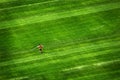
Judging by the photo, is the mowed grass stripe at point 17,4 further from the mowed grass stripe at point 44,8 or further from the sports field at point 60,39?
the mowed grass stripe at point 44,8

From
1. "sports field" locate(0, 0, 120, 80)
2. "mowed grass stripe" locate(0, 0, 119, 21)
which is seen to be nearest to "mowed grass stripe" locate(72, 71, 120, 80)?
"sports field" locate(0, 0, 120, 80)

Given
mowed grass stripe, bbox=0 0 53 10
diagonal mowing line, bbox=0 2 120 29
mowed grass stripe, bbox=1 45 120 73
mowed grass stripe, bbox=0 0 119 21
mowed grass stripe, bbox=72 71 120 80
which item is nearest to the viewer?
mowed grass stripe, bbox=72 71 120 80

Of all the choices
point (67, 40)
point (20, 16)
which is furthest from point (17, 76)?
point (20, 16)

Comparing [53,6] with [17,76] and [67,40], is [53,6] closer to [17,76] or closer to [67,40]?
[67,40]

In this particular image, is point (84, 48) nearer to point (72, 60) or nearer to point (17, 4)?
point (72, 60)

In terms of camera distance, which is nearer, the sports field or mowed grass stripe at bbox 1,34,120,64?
the sports field

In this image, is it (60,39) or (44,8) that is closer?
(60,39)

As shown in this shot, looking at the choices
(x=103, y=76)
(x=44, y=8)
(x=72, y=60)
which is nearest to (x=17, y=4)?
(x=44, y=8)

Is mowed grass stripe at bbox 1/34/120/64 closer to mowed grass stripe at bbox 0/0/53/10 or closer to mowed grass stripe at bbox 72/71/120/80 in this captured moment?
mowed grass stripe at bbox 72/71/120/80
